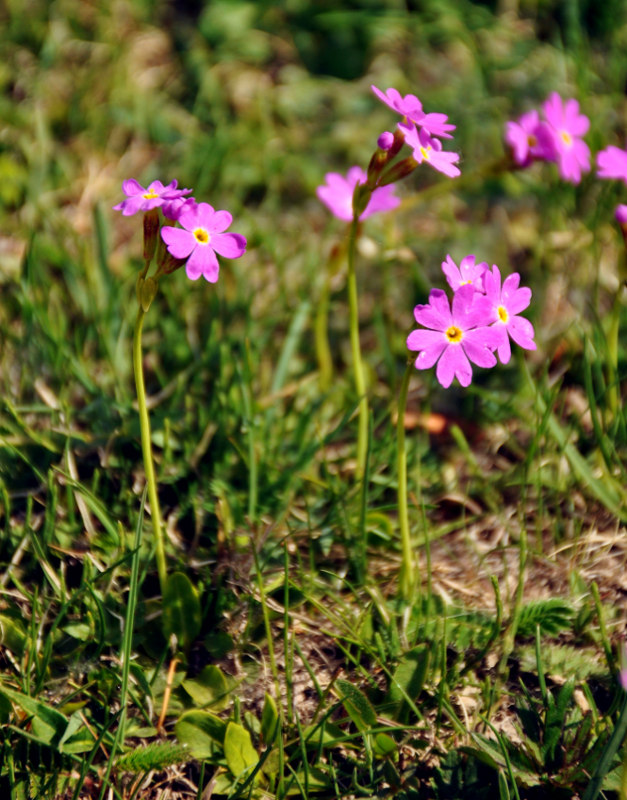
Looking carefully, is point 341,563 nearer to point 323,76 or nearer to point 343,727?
point 343,727

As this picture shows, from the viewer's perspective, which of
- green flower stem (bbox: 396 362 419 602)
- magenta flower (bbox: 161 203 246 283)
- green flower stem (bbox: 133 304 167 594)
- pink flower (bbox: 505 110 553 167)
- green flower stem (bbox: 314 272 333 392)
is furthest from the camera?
green flower stem (bbox: 314 272 333 392)

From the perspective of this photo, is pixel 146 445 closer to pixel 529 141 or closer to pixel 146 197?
pixel 146 197

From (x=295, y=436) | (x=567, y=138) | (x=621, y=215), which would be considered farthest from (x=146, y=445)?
(x=567, y=138)

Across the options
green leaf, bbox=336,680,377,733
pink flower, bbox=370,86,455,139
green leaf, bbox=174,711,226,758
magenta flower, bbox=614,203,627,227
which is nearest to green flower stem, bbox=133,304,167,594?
green leaf, bbox=174,711,226,758

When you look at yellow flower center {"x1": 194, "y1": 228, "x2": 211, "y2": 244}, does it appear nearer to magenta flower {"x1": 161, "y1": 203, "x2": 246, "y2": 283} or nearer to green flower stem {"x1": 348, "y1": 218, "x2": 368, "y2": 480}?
magenta flower {"x1": 161, "y1": 203, "x2": 246, "y2": 283}

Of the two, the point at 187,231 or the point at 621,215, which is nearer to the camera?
the point at 187,231

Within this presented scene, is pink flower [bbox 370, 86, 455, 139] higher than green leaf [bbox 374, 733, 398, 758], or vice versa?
pink flower [bbox 370, 86, 455, 139]
